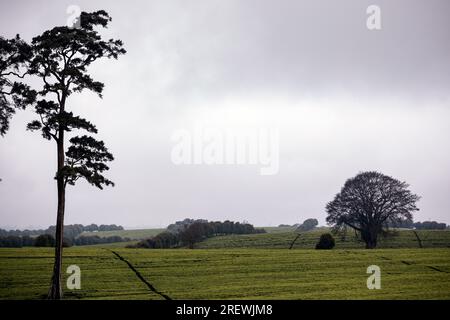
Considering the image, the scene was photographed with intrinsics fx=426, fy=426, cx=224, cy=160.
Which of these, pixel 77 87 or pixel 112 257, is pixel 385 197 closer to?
pixel 112 257

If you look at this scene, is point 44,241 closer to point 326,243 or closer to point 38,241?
point 38,241

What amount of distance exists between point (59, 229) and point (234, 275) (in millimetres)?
21371

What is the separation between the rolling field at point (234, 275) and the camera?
39094 millimetres

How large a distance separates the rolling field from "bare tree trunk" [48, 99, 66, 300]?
1355mm

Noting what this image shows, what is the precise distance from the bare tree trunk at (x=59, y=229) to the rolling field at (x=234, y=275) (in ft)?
4.45

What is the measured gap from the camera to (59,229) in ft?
126

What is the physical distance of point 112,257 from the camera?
6169 centimetres

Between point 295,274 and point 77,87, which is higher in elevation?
point 77,87
